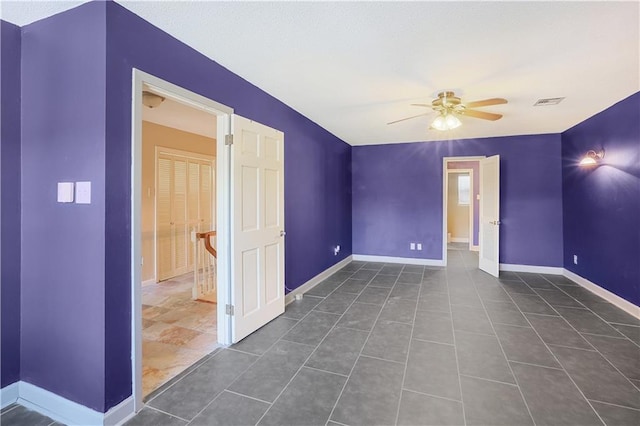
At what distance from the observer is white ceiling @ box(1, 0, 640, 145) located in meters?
1.86

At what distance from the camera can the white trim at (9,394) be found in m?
1.93

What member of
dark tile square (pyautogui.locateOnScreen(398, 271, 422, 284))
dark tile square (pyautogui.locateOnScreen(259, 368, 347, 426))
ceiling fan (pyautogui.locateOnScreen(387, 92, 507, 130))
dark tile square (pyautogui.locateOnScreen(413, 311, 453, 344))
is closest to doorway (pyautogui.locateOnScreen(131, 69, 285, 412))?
dark tile square (pyautogui.locateOnScreen(259, 368, 347, 426))

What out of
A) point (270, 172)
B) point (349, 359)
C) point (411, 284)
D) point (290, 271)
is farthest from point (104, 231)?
point (411, 284)

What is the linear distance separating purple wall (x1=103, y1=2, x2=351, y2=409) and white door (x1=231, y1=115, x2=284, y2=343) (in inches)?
11.8

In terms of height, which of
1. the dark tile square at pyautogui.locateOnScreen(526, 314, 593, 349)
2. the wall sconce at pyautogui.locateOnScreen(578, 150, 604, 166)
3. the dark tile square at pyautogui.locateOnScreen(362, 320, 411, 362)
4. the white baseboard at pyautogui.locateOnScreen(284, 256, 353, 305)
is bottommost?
the dark tile square at pyautogui.locateOnScreen(362, 320, 411, 362)

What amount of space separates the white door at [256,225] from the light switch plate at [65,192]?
1.15 metres

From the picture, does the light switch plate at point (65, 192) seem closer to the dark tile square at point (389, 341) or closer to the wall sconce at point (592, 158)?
the dark tile square at point (389, 341)

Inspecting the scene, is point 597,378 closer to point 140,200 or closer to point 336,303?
point 336,303

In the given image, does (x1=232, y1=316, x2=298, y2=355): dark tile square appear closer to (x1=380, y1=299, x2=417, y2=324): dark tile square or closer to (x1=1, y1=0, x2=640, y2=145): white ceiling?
(x1=380, y1=299, x2=417, y2=324): dark tile square

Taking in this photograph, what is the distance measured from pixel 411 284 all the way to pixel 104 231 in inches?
159

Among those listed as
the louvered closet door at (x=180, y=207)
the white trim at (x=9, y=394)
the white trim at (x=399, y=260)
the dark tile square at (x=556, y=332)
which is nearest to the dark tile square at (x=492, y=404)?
the dark tile square at (x=556, y=332)

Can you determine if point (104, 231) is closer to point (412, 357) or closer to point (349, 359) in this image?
point (349, 359)

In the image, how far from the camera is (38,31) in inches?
77.0

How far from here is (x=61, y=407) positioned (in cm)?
184
